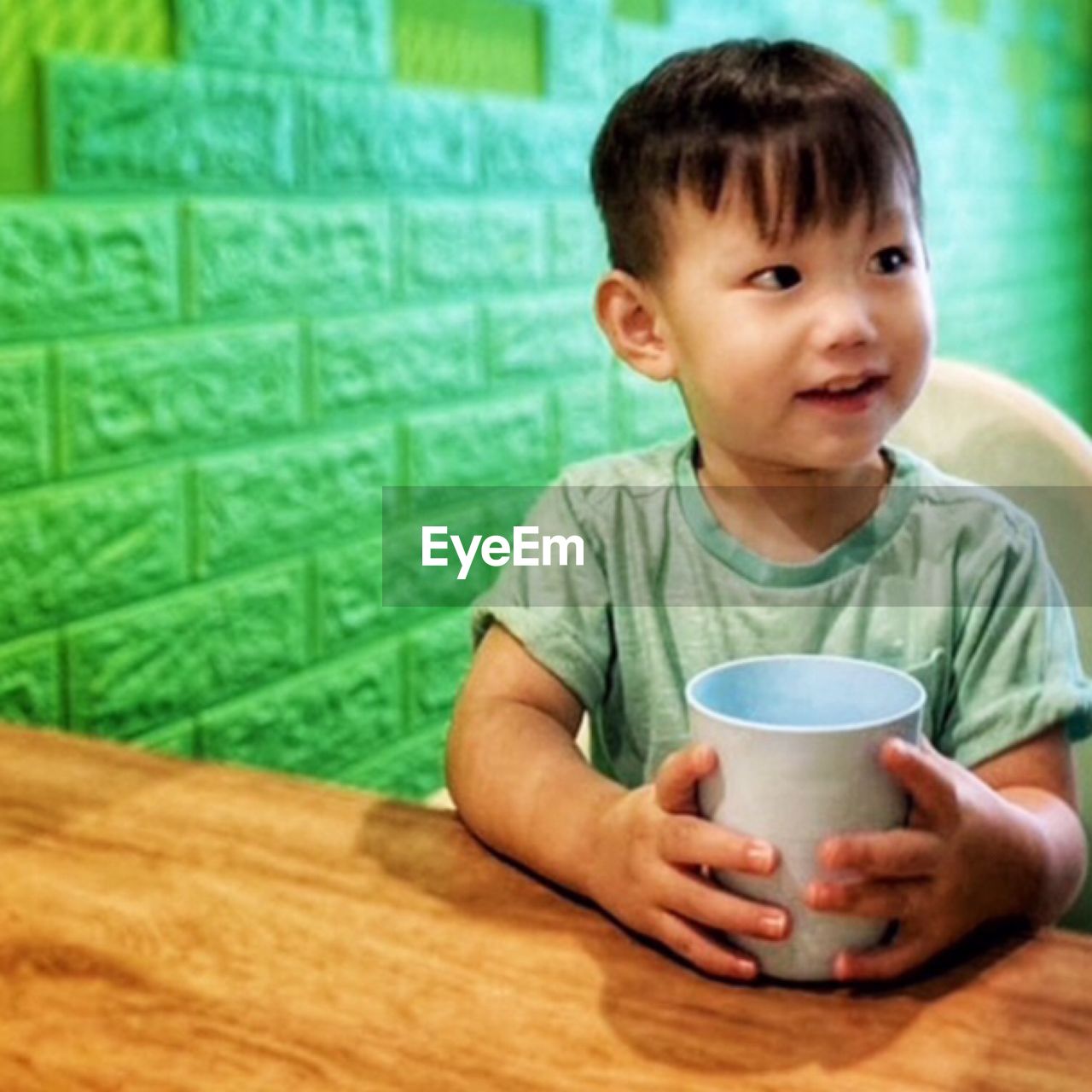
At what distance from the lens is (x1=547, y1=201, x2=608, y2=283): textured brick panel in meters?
1.89

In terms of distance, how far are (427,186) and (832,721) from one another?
3.57 feet

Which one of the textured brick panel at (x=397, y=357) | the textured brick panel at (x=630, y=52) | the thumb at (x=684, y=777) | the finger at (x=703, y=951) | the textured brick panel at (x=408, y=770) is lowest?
the textured brick panel at (x=408, y=770)

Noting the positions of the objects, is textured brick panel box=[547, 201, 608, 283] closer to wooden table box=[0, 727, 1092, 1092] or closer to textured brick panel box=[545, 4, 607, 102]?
textured brick panel box=[545, 4, 607, 102]

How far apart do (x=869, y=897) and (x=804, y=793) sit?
0.06 m

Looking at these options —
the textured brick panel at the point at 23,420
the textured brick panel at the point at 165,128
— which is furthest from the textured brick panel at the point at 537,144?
the textured brick panel at the point at 23,420

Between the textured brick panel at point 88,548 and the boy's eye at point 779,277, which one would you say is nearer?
the boy's eye at point 779,277

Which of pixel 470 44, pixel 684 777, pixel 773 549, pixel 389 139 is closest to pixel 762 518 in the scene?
pixel 773 549

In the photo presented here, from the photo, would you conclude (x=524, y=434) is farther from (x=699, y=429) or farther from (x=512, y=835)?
(x=512, y=835)

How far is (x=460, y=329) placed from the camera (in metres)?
1.73

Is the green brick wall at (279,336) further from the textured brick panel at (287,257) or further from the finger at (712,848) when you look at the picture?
the finger at (712,848)

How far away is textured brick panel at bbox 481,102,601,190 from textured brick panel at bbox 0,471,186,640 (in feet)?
1.99

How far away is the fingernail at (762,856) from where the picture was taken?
0.62m

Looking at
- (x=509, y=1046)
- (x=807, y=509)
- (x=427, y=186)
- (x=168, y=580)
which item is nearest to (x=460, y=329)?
(x=427, y=186)

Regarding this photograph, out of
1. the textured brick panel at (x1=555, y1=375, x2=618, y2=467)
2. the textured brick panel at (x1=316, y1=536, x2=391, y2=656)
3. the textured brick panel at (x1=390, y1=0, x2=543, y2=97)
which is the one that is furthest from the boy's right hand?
the textured brick panel at (x1=555, y1=375, x2=618, y2=467)
